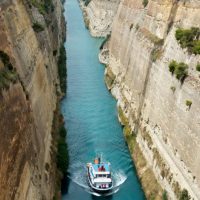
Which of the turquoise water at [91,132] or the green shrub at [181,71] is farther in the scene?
the turquoise water at [91,132]

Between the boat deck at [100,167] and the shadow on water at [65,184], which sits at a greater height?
the boat deck at [100,167]

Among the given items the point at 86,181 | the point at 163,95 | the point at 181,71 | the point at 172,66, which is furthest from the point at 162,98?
the point at 86,181

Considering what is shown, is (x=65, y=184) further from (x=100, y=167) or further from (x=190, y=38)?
(x=190, y=38)

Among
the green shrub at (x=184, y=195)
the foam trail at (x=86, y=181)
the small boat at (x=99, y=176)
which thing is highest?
the green shrub at (x=184, y=195)

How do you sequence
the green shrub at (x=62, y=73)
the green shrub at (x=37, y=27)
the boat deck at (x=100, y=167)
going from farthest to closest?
1. the green shrub at (x=62, y=73)
2. the green shrub at (x=37, y=27)
3. the boat deck at (x=100, y=167)

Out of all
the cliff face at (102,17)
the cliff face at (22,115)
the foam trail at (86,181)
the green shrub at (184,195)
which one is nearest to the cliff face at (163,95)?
the green shrub at (184,195)

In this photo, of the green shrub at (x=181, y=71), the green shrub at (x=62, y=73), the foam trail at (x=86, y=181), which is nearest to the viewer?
the green shrub at (x=181, y=71)

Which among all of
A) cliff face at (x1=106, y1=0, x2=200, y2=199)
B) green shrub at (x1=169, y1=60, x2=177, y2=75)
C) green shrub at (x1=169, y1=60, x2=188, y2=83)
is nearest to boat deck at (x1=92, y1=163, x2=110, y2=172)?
cliff face at (x1=106, y1=0, x2=200, y2=199)

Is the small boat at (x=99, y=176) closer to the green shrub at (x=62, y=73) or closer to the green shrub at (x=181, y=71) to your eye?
the green shrub at (x=181, y=71)
